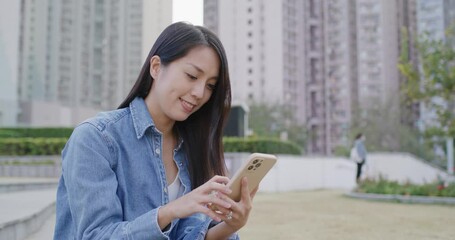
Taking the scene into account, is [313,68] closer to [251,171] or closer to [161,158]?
[161,158]

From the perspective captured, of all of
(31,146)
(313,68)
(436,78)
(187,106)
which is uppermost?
(313,68)

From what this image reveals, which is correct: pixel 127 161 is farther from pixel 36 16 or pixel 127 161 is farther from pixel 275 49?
pixel 275 49

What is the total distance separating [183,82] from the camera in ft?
4.91

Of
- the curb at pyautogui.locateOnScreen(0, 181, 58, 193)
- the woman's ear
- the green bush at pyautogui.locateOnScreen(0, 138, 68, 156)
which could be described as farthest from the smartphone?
the green bush at pyautogui.locateOnScreen(0, 138, 68, 156)

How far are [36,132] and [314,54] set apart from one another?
1708 inches

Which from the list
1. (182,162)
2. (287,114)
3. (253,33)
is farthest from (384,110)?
(182,162)

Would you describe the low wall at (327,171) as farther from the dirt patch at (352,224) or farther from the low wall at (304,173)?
the dirt patch at (352,224)

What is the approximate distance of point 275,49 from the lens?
5225cm

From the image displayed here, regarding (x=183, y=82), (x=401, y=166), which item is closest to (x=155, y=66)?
(x=183, y=82)

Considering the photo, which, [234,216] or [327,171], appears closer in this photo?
[234,216]

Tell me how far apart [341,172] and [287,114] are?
2041cm

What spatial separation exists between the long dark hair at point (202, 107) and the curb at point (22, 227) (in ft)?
5.39

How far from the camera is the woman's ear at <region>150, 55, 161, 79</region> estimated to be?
1540mm

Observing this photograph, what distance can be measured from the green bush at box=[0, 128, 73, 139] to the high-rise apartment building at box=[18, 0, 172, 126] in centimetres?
1521
